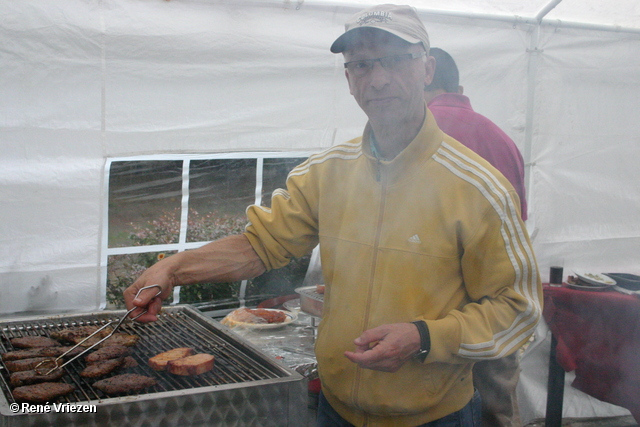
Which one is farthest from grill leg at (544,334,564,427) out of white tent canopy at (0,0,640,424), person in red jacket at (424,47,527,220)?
person in red jacket at (424,47,527,220)

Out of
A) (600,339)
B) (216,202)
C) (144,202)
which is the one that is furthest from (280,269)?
(600,339)

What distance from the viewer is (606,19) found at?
4207mm

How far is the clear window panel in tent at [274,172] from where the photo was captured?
12.5 feet

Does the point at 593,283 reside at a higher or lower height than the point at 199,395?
higher

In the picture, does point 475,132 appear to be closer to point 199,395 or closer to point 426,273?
point 426,273

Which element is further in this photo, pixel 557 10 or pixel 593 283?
pixel 557 10

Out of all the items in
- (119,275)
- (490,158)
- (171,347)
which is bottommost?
(171,347)

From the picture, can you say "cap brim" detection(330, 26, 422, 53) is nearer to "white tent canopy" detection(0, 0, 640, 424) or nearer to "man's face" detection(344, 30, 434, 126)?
"man's face" detection(344, 30, 434, 126)

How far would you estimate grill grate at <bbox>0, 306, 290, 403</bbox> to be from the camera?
6.38 ft

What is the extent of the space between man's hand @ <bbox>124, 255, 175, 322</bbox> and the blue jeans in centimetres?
63

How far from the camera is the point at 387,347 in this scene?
1427mm

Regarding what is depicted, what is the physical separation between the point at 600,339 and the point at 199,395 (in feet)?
9.46

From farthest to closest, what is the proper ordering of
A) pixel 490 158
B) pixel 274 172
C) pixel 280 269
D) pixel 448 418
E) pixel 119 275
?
pixel 280 269 → pixel 274 172 → pixel 119 275 → pixel 490 158 → pixel 448 418

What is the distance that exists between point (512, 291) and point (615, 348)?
254cm
